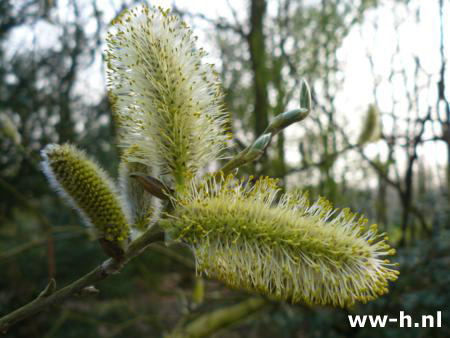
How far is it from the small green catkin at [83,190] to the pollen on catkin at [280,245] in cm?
15

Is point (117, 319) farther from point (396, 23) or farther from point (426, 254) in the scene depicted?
point (396, 23)

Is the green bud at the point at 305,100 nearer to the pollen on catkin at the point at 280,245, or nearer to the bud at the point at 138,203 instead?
the pollen on catkin at the point at 280,245

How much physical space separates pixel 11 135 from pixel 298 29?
6.95 ft

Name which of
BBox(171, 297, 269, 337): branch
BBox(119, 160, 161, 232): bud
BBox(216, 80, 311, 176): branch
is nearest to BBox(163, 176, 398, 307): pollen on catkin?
BBox(216, 80, 311, 176): branch

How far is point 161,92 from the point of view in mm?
848

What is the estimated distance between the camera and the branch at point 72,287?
0.72 m

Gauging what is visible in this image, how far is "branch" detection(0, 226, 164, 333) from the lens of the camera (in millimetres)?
719

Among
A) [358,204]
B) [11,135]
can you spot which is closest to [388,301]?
[358,204]

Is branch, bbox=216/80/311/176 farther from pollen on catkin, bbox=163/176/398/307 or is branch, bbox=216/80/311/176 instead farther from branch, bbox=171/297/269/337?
branch, bbox=171/297/269/337

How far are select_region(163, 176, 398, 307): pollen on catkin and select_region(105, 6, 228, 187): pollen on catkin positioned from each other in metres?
0.11

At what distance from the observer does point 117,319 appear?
141 inches

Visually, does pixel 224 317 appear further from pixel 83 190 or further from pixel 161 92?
pixel 161 92

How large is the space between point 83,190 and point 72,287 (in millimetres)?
223

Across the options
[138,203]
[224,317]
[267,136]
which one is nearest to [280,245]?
[267,136]
